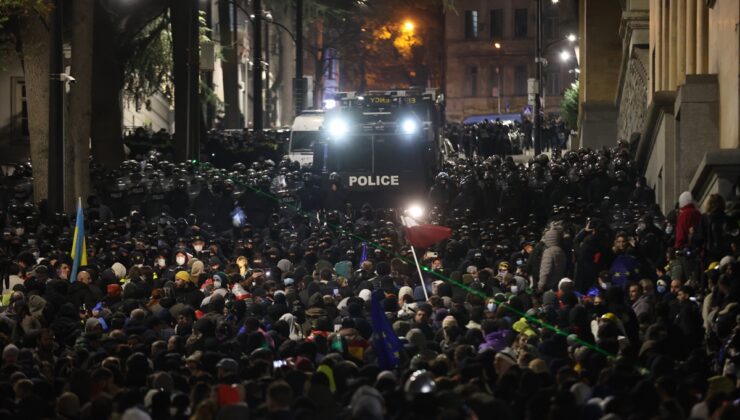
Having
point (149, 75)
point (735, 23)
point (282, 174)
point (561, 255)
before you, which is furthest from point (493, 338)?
point (149, 75)

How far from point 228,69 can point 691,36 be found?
3051 cm

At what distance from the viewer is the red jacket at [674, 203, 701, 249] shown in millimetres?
21078

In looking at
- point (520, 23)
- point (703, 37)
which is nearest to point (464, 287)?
point (703, 37)

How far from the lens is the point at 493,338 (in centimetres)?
1722

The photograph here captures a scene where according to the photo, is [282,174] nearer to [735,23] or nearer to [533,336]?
[735,23]

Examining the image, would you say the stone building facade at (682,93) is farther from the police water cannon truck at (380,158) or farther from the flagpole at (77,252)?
the flagpole at (77,252)

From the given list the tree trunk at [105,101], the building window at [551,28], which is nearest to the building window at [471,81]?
the building window at [551,28]

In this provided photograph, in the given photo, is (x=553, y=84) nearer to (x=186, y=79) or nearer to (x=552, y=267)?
(x=186, y=79)

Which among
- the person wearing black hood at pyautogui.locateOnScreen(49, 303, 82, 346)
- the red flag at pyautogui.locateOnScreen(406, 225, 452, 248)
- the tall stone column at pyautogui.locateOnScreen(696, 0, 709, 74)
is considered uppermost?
the tall stone column at pyautogui.locateOnScreen(696, 0, 709, 74)

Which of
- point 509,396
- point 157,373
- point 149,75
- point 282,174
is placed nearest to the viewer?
point 509,396

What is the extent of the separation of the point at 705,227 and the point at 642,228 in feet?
9.58

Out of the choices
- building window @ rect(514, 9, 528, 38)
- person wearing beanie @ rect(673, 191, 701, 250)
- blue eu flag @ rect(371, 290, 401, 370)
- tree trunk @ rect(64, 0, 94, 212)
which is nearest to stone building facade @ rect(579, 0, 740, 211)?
person wearing beanie @ rect(673, 191, 701, 250)

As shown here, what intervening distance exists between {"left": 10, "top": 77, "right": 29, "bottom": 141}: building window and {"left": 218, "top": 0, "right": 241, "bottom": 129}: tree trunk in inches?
227

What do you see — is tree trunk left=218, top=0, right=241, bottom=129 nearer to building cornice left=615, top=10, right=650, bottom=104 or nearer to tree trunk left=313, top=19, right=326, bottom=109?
building cornice left=615, top=10, right=650, bottom=104
